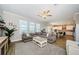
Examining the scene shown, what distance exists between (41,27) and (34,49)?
1.69ft

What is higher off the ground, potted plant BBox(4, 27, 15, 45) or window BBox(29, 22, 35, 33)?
window BBox(29, 22, 35, 33)

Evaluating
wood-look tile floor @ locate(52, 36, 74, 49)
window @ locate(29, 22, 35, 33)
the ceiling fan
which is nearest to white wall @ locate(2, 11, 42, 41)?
window @ locate(29, 22, 35, 33)

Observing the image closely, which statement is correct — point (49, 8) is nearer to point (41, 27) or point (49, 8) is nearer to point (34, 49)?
point (41, 27)

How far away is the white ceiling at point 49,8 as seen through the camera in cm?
172

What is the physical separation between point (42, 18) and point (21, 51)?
2.86ft

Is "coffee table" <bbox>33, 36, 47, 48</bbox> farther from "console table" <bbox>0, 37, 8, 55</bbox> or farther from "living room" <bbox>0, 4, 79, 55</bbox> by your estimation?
"console table" <bbox>0, 37, 8, 55</bbox>

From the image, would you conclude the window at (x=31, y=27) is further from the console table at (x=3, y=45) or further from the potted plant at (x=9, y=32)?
the console table at (x=3, y=45)

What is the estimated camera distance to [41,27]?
1.87 meters

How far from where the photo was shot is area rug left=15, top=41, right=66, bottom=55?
5.82 feet

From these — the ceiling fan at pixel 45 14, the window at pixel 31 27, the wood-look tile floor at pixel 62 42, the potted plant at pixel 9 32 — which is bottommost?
the wood-look tile floor at pixel 62 42

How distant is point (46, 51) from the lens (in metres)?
1.77

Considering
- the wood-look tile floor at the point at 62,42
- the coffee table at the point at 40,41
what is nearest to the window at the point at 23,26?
the coffee table at the point at 40,41
